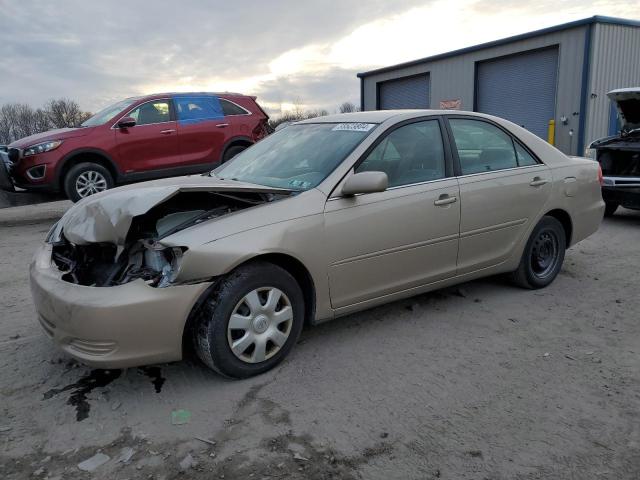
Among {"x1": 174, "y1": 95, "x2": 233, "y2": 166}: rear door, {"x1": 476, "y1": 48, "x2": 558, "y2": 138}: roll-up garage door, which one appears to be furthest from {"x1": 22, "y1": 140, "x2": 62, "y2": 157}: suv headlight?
{"x1": 476, "y1": 48, "x2": 558, "y2": 138}: roll-up garage door

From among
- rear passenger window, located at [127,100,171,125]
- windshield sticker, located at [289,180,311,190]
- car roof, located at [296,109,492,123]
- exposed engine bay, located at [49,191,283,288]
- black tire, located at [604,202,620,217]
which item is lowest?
black tire, located at [604,202,620,217]

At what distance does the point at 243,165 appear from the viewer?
14.2 ft

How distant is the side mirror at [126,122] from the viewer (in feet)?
27.4

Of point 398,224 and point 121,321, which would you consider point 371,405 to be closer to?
point 398,224

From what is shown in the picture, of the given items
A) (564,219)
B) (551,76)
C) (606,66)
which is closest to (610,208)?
(564,219)

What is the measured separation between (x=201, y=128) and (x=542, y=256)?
6184 millimetres

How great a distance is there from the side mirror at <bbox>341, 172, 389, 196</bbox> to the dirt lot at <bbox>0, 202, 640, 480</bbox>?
1.09 metres

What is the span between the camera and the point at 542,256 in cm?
485

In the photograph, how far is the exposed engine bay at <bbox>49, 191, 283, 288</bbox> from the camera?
3127 millimetres

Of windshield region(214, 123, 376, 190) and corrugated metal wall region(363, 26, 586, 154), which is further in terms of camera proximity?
corrugated metal wall region(363, 26, 586, 154)

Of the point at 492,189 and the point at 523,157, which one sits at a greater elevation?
the point at 523,157

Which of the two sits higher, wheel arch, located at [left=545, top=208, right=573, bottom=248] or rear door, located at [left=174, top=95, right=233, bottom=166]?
rear door, located at [left=174, top=95, right=233, bottom=166]

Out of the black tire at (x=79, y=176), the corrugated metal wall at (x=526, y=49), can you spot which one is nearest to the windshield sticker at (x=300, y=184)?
the black tire at (x=79, y=176)

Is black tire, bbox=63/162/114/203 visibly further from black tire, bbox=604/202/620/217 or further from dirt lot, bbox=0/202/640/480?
black tire, bbox=604/202/620/217
